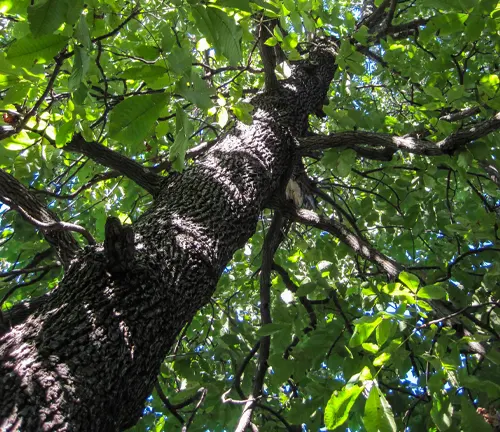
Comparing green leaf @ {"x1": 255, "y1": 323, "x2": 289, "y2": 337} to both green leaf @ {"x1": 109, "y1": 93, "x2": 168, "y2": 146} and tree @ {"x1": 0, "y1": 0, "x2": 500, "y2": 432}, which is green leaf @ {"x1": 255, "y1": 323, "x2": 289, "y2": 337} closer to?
tree @ {"x1": 0, "y1": 0, "x2": 500, "y2": 432}

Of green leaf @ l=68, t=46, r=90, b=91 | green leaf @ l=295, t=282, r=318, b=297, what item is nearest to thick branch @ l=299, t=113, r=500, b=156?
green leaf @ l=295, t=282, r=318, b=297

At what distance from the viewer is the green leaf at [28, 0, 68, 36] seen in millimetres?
1079

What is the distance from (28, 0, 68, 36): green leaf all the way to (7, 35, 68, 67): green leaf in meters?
0.19

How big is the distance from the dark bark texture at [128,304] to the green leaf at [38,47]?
0.52 m

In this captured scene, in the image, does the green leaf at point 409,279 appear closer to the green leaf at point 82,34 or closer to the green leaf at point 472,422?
the green leaf at point 472,422

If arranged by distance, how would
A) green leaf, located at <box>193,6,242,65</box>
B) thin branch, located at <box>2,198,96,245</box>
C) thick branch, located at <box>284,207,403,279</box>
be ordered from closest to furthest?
green leaf, located at <box>193,6,242,65</box>, thin branch, located at <box>2,198,96,245</box>, thick branch, located at <box>284,207,403,279</box>

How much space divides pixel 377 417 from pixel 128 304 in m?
0.82

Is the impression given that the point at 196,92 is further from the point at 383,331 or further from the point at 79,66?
the point at 383,331

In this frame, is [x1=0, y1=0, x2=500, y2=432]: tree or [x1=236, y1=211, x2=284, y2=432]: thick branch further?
[x1=236, y1=211, x2=284, y2=432]: thick branch

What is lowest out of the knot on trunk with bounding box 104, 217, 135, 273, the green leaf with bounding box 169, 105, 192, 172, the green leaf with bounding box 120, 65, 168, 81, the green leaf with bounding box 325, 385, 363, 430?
the green leaf with bounding box 325, 385, 363, 430

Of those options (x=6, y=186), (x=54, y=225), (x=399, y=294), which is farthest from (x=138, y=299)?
(x=399, y=294)

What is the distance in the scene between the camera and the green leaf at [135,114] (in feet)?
4.25

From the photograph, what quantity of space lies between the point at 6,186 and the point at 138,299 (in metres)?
0.74

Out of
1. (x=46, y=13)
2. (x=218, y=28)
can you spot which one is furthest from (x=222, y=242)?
(x=46, y=13)
